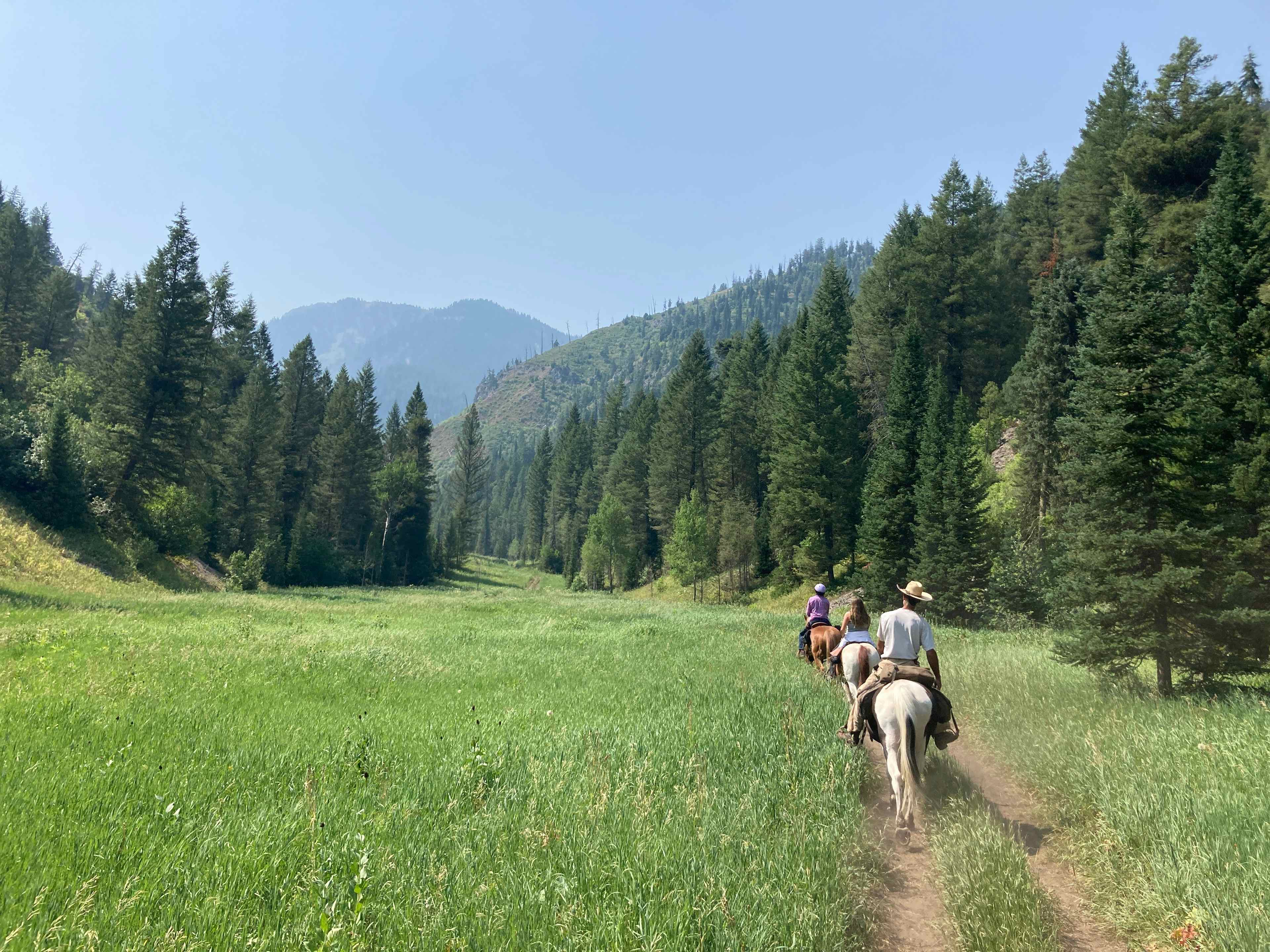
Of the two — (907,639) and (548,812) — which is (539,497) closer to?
(907,639)

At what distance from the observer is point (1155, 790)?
22.1 ft

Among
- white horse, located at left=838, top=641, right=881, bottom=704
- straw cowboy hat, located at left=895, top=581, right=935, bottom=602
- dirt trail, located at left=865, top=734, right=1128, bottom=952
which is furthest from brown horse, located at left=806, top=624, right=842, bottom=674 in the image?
dirt trail, located at left=865, top=734, right=1128, bottom=952

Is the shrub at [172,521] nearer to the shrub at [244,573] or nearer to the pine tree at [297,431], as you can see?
the shrub at [244,573]

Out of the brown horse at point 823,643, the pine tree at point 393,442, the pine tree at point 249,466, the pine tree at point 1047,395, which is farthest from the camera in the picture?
the pine tree at point 393,442

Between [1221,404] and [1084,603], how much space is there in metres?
6.47

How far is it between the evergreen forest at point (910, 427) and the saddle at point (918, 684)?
603 centimetres

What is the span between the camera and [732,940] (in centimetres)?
416

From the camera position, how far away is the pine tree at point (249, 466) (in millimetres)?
52750

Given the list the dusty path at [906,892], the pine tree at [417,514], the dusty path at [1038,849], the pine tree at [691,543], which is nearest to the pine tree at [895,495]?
the pine tree at [691,543]

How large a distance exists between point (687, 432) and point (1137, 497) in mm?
54080

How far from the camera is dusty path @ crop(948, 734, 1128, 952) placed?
17.1 ft

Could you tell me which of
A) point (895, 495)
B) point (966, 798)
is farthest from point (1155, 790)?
point (895, 495)

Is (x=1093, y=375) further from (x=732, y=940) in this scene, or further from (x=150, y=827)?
(x=150, y=827)

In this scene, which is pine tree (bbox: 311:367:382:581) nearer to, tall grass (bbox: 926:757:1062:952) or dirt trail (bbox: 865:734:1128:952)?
dirt trail (bbox: 865:734:1128:952)
